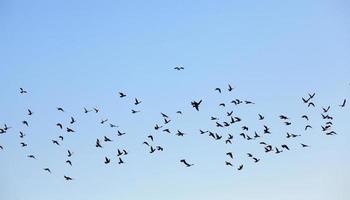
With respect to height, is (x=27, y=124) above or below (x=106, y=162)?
above

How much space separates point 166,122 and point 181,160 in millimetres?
4129

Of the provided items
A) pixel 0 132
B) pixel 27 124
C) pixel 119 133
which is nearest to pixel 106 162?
pixel 119 133

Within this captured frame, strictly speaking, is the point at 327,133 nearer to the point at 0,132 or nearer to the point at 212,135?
the point at 212,135

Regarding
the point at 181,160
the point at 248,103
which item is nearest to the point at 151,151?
the point at 181,160

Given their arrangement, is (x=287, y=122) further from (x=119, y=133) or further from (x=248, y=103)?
(x=119, y=133)

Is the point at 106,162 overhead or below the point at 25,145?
below

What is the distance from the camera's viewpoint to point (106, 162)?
194 ft

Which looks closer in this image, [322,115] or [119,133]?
[322,115]

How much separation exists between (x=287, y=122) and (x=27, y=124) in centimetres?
2624

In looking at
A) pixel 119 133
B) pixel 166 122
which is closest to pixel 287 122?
pixel 166 122

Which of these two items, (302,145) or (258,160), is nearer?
(302,145)

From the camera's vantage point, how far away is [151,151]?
6359 cm

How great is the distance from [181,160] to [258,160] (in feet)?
28.5

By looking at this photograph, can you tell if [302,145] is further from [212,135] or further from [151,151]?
[151,151]
